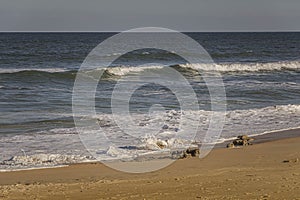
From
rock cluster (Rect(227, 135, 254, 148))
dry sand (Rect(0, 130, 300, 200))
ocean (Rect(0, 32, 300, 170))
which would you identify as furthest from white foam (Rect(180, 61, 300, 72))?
dry sand (Rect(0, 130, 300, 200))

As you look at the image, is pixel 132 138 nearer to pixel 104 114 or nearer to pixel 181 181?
pixel 104 114


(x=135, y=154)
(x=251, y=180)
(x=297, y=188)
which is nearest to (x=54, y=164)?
(x=135, y=154)

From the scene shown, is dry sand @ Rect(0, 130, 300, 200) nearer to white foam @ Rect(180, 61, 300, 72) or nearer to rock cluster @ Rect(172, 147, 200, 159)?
rock cluster @ Rect(172, 147, 200, 159)

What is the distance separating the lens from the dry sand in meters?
6.74

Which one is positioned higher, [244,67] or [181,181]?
[181,181]

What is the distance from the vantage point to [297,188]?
6773 mm

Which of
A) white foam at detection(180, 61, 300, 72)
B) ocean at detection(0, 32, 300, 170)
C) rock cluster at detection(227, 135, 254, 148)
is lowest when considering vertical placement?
white foam at detection(180, 61, 300, 72)

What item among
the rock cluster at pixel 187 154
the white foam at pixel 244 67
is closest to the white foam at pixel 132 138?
the rock cluster at pixel 187 154

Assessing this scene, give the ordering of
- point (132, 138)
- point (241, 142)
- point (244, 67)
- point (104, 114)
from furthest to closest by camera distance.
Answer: point (244, 67) → point (104, 114) → point (132, 138) → point (241, 142)

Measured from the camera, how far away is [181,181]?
24.5ft

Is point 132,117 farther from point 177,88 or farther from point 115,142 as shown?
point 177,88

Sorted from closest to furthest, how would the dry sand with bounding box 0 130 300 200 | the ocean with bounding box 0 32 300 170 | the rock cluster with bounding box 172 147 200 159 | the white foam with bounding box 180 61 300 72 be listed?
the dry sand with bounding box 0 130 300 200, the rock cluster with bounding box 172 147 200 159, the ocean with bounding box 0 32 300 170, the white foam with bounding box 180 61 300 72

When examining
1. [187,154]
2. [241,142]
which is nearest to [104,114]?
[241,142]

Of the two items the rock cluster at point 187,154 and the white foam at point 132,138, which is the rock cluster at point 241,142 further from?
the rock cluster at point 187,154
